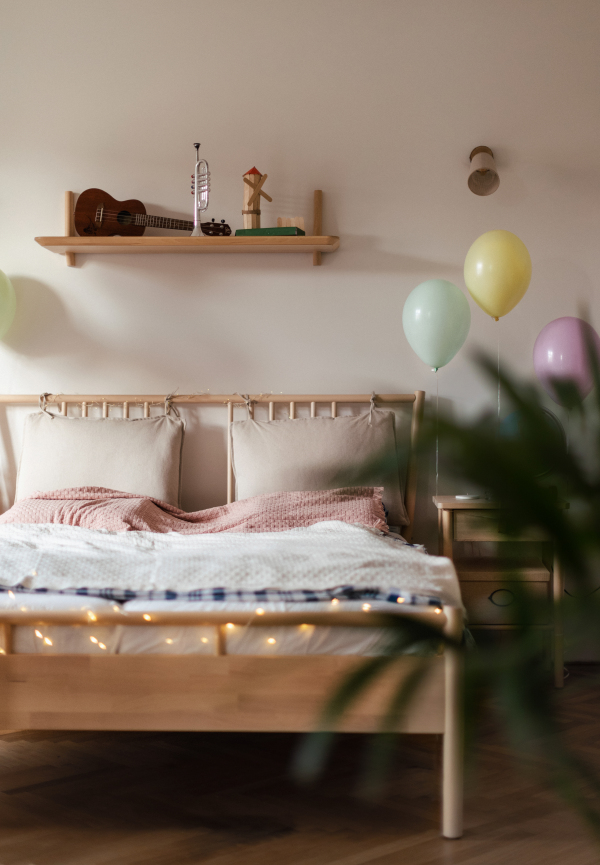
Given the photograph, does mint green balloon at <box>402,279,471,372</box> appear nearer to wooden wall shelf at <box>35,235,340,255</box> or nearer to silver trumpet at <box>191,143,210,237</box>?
wooden wall shelf at <box>35,235,340,255</box>

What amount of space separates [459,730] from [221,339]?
3010 millimetres

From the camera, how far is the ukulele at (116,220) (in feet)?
10.4

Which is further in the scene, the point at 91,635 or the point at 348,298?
the point at 348,298

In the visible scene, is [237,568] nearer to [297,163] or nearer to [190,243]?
[190,243]

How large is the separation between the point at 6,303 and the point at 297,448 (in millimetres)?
1279

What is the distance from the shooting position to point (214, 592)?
5.57 ft

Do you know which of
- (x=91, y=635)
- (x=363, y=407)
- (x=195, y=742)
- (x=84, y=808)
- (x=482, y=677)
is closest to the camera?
(x=482, y=677)

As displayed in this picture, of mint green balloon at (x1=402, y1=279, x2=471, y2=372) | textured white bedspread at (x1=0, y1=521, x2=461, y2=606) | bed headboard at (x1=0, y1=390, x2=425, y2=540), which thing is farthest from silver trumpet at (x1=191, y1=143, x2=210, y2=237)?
textured white bedspread at (x1=0, y1=521, x2=461, y2=606)

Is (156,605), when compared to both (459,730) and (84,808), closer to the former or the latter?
(84,808)

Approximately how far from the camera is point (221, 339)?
3291 mm

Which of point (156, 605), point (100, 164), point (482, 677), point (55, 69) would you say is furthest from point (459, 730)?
point (55, 69)

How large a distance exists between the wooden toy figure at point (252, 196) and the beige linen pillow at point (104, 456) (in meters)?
0.87

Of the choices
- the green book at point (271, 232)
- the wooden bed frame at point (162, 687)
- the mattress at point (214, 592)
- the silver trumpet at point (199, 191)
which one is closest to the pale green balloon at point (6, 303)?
the silver trumpet at point (199, 191)

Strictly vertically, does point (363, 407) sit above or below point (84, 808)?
above
